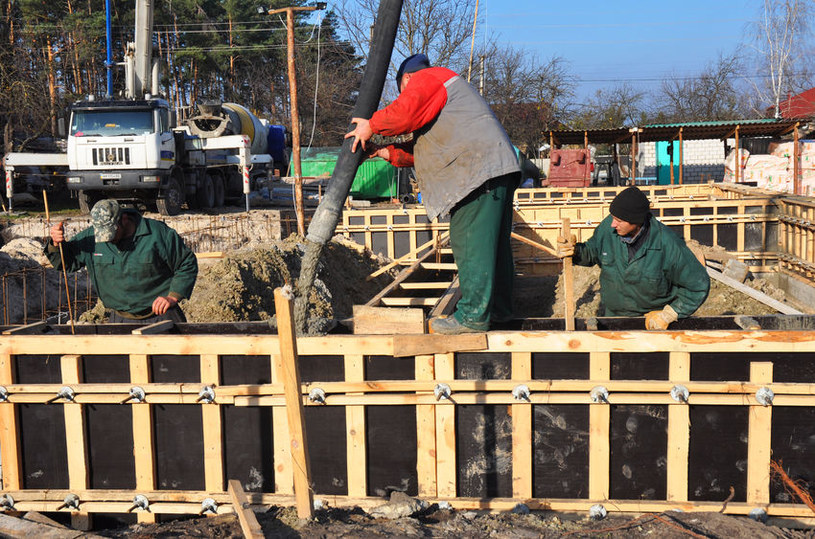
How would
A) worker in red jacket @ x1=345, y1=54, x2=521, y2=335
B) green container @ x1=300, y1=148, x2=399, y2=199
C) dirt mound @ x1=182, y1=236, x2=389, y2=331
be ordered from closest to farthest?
worker in red jacket @ x1=345, y1=54, x2=521, y2=335
dirt mound @ x1=182, y1=236, x2=389, y2=331
green container @ x1=300, y1=148, x2=399, y2=199

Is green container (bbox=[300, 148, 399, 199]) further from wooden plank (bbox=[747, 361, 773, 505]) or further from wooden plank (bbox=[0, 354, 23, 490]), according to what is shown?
wooden plank (bbox=[747, 361, 773, 505])

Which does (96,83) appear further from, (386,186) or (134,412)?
(134,412)

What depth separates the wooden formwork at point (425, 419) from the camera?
11.0 ft

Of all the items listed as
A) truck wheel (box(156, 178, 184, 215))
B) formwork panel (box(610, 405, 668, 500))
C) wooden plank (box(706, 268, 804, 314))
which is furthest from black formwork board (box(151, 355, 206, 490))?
truck wheel (box(156, 178, 184, 215))

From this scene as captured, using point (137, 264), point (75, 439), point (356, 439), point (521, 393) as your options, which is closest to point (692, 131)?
point (137, 264)

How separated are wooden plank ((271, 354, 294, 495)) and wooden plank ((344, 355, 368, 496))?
11.0 inches

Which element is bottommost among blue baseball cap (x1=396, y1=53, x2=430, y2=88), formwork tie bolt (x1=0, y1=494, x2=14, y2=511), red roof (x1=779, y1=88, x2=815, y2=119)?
formwork tie bolt (x1=0, y1=494, x2=14, y2=511)

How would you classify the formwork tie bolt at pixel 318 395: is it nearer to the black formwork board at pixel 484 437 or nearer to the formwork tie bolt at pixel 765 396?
the black formwork board at pixel 484 437

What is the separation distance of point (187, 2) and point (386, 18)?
49234 millimetres

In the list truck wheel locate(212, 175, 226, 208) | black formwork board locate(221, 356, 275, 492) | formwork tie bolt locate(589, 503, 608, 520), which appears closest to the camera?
formwork tie bolt locate(589, 503, 608, 520)

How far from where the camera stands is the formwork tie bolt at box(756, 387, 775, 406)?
129 inches

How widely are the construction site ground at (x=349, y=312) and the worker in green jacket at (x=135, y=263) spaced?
1334mm

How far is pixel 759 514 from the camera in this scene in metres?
3.34

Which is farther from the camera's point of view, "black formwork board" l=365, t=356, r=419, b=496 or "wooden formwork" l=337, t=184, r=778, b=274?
"wooden formwork" l=337, t=184, r=778, b=274
